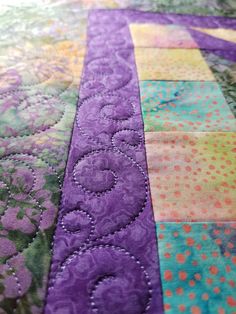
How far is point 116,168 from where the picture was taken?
0.76 meters

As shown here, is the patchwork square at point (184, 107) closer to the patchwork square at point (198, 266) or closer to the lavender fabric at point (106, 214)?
the lavender fabric at point (106, 214)

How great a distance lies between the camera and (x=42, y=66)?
1072 mm

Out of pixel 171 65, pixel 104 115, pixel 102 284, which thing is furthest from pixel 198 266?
pixel 171 65

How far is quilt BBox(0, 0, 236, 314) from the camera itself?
0.57 m

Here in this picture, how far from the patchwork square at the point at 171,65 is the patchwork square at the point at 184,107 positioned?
Answer: 32 millimetres

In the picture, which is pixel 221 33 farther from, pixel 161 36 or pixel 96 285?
pixel 96 285

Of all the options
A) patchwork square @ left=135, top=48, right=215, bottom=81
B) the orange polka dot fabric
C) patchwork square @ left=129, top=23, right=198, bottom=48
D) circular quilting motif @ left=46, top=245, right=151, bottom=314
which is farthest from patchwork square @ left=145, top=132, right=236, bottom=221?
patchwork square @ left=129, top=23, right=198, bottom=48

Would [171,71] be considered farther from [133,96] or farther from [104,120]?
[104,120]

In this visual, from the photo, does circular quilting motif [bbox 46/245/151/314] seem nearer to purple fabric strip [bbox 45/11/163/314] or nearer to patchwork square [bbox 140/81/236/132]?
purple fabric strip [bbox 45/11/163/314]

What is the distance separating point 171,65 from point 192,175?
1.60ft

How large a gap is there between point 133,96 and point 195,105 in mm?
171

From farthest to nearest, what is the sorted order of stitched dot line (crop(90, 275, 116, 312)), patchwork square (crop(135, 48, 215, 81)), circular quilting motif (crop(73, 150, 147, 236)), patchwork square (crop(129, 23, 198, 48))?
patchwork square (crop(129, 23, 198, 48)) → patchwork square (crop(135, 48, 215, 81)) → circular quilting motif (crop(73, 150, 147, 236)) → stitched dot line (crop(90, 275, 116, 312))

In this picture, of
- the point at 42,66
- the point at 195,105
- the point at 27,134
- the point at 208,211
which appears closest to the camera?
the point at 208,211

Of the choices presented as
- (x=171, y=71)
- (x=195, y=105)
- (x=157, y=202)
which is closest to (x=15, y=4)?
(x=171, y=71)
